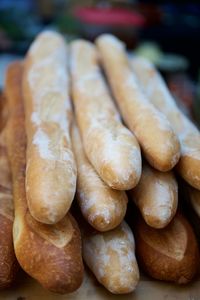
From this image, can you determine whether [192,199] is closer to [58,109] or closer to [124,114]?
[124,114]

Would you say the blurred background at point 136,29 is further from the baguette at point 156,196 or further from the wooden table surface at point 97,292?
the wooden table surface at point 97,292

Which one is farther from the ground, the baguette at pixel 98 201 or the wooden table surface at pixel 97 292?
the baguette at pixel 98 201

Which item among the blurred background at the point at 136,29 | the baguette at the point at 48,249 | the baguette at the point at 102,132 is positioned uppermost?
the baguette at the point at 102,132

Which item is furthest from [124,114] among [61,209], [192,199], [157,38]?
[157,38]

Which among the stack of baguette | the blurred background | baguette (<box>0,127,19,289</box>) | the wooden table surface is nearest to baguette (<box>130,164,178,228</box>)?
the stack of baguette

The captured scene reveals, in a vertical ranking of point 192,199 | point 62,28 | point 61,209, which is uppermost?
point 61,209

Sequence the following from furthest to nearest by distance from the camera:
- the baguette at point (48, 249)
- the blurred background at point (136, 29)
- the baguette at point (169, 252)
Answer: the blurred background at point (136, 29) < the baguette at point (169, 252) < the baguette at point (48, 249)

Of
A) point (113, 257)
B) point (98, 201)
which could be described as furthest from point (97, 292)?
point (98, 201)

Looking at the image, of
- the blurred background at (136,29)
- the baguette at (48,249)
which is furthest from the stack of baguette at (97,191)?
the blurred background at (136,29)
